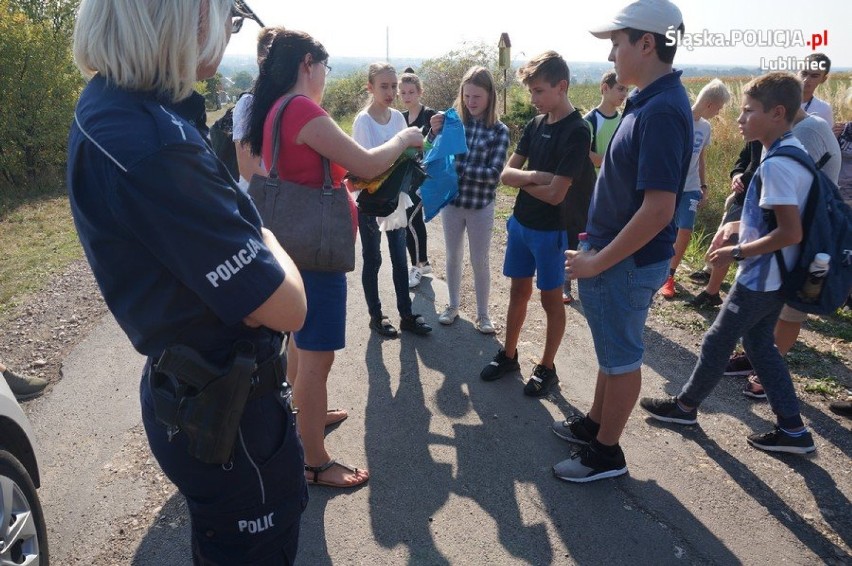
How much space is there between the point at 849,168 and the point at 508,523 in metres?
4.17

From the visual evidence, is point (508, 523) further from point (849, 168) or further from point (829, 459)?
point (849, 168)

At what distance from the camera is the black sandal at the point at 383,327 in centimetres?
491

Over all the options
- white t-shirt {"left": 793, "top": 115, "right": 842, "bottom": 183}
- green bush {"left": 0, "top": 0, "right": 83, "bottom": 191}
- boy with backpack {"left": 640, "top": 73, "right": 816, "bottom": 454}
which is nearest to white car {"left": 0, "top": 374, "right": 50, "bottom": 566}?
boy with backpack {"left": 640, "top": 73, "right": 816, "bottom": 454}

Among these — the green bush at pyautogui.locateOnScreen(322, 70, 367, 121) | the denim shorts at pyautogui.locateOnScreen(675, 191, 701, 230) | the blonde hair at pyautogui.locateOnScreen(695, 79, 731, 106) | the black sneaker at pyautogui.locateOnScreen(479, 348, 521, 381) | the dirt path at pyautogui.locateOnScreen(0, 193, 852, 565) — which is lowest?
the dirt path at pyautogui.locateOnScreen(0, 193, 852, 565)

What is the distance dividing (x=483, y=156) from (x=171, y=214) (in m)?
3.60

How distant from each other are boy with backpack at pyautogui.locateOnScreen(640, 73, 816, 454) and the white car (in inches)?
136

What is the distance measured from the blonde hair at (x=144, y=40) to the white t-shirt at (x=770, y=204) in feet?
9.43

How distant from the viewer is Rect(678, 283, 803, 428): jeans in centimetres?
324

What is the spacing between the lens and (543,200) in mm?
3693

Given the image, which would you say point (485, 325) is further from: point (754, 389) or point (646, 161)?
point (646, 161)

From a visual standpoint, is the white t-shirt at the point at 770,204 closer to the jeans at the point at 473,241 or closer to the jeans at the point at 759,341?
the jeans at the point at 759,341

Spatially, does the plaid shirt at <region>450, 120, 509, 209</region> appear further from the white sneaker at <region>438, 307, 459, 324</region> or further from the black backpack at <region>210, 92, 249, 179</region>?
the black backpack at <region>210, 92, 249, 179</region>

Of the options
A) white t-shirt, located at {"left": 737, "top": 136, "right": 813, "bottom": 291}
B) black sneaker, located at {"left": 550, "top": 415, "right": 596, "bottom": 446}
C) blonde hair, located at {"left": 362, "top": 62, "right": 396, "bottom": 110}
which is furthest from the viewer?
blonde hair, located at {"left": 362, "top": 62, "right": 396, "bottom": 110}

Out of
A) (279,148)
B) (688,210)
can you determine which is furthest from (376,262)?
(688,210)
